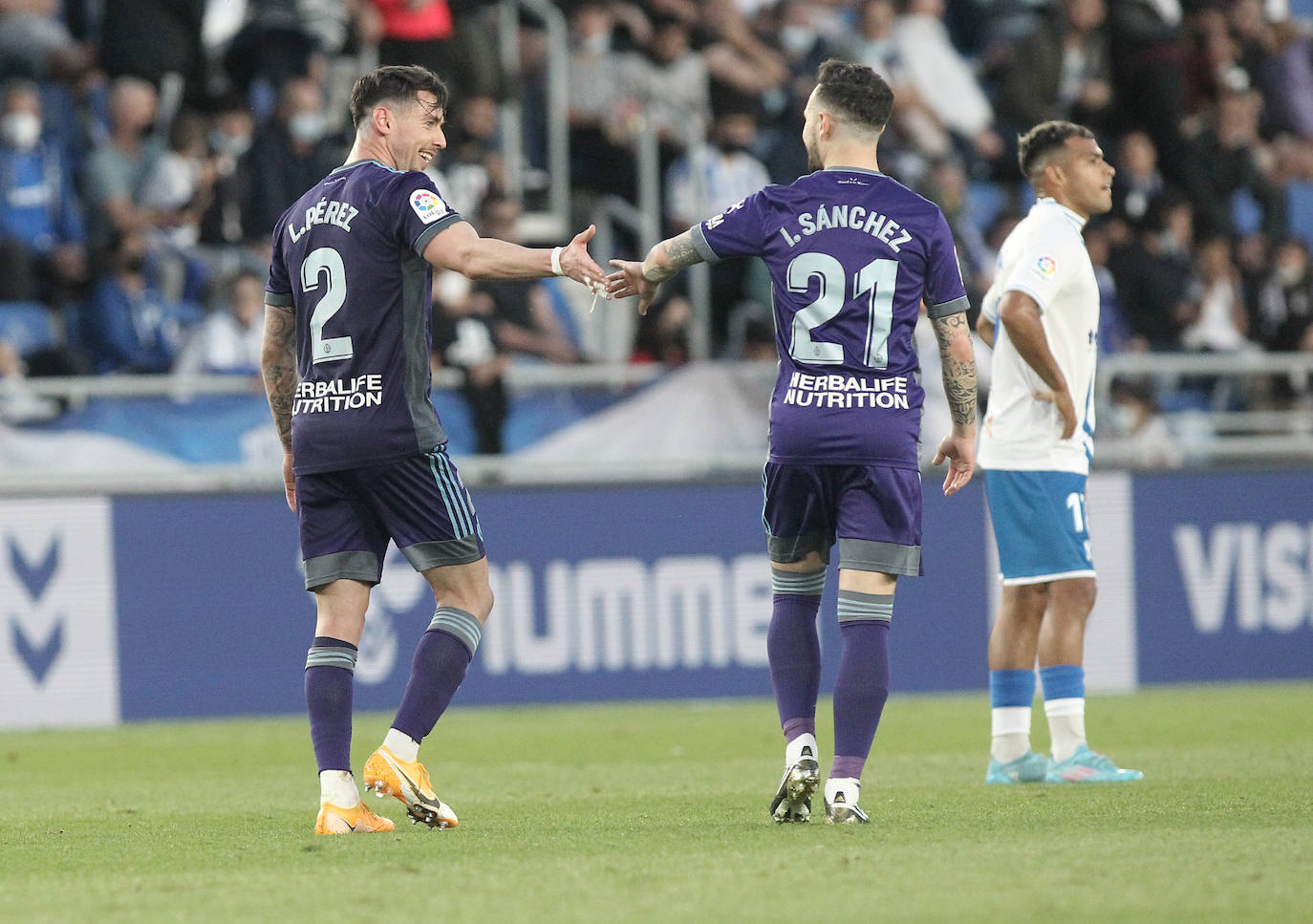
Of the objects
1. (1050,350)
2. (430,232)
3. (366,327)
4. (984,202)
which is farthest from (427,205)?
(984,202)

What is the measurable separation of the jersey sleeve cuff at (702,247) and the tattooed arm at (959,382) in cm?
70

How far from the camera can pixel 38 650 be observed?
1144 centimetres

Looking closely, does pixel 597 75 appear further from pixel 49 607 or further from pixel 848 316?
pixel 848 316

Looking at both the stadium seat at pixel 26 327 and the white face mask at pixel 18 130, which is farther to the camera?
the white face mask at pixel 18 130

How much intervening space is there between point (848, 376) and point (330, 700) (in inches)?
71.7

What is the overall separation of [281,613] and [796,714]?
656 cm

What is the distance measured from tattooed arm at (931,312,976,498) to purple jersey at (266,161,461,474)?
1.53 metres

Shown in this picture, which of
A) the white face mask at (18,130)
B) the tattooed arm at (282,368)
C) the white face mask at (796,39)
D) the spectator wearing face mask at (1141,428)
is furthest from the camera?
the white face mask at (796,39)

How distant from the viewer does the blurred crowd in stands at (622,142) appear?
1324 centimetres

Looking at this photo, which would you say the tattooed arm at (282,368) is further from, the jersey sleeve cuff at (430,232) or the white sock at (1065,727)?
the white sock at (1065,727)

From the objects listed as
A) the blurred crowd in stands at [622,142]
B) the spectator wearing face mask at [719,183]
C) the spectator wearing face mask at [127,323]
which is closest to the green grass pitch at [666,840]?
the spectator wearing face mask at [127,323]

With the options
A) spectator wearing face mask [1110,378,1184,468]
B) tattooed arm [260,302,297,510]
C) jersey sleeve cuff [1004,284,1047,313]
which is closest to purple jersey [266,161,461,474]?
tattooed arm [260,302,297,510]

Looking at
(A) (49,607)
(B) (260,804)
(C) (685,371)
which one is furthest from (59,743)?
(C) (685,371)

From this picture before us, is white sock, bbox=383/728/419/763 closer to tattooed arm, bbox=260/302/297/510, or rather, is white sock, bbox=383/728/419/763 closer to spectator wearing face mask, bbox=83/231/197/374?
tattooed arm, bbox=260/302/297/510
